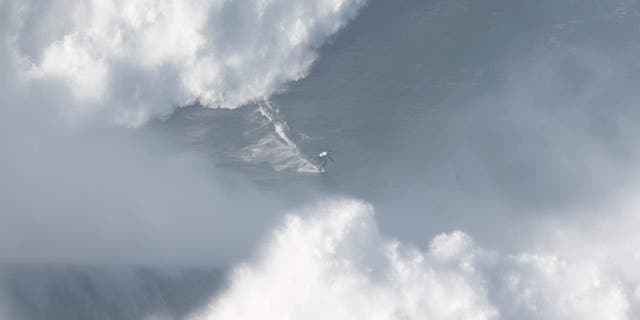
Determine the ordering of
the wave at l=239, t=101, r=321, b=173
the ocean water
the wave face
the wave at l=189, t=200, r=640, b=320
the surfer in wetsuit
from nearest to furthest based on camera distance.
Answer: the ocean water
the wave at l=189, t=200, r=640, b=320
the surfer in wetsuit
the wave at l=239, t=101, r=321, b=173
the wave face

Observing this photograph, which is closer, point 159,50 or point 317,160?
point 317,160

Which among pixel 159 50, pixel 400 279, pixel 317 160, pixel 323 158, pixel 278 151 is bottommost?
pixel 400 279

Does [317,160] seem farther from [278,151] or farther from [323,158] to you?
[278,151]

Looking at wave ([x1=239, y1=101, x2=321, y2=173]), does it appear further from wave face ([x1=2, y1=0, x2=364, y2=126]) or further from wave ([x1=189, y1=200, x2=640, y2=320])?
wave ([x1=189, y1=200, x2=640, y2=320])

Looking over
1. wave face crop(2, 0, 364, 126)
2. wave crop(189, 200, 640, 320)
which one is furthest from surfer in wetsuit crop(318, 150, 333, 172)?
wave face crop(2, 0, 364, 126)

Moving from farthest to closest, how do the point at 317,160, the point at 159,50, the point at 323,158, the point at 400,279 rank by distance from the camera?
the point at 159,50, the point at 317,160, the point at 323,158, the point at 400,279

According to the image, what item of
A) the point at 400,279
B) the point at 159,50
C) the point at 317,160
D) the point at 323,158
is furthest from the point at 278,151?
the point at 400,279

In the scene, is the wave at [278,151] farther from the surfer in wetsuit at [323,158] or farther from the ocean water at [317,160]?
the surfer in wetsuit at [323,158]
